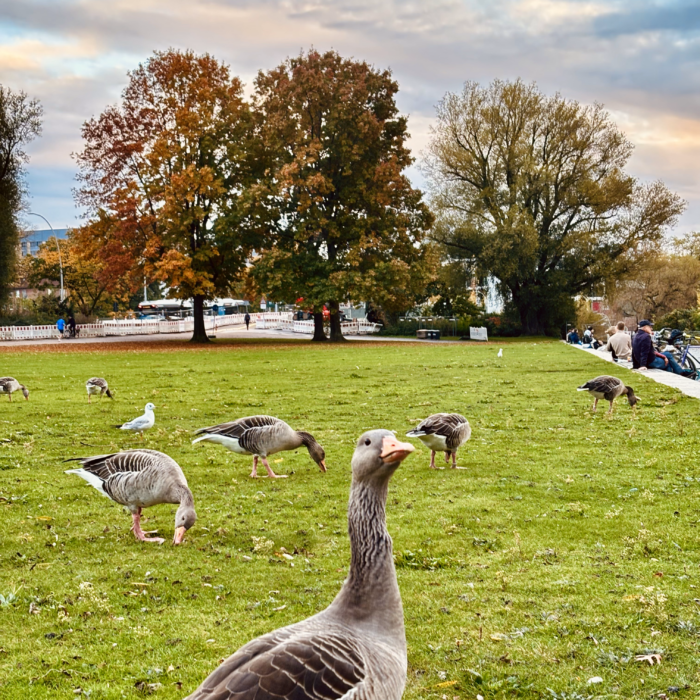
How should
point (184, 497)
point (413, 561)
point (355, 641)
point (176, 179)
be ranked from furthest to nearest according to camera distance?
point (176, 179) < point (184, 497) < point (413, 561) < point (355, 641)

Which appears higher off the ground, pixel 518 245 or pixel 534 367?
pixel 518 245

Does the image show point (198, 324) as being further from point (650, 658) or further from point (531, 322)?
point (650, 658)

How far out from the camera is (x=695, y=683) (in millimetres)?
4922

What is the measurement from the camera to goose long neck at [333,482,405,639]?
3.76 meters

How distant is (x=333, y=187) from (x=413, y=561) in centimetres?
4602

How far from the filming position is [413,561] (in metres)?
7.47

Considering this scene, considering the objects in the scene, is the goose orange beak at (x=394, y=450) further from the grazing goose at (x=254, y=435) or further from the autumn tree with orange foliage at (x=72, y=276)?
the autumn tree with orange foliage at (x=72, y=276)

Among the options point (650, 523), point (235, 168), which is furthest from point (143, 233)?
point (650, 523)

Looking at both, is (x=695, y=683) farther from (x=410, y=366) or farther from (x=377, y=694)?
(x=410, y=366)

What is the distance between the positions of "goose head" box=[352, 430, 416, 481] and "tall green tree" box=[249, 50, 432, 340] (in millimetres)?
45415

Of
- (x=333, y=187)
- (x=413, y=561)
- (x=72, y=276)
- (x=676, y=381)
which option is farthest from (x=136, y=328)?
(x=413, y=561)

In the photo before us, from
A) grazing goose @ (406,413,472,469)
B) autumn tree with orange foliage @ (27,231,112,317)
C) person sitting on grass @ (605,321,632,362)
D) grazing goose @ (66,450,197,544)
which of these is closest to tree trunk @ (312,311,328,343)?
person sitting on grass @ (605,321,632,362)

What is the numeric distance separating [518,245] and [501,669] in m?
61.9

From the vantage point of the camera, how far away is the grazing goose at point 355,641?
10.5ft
